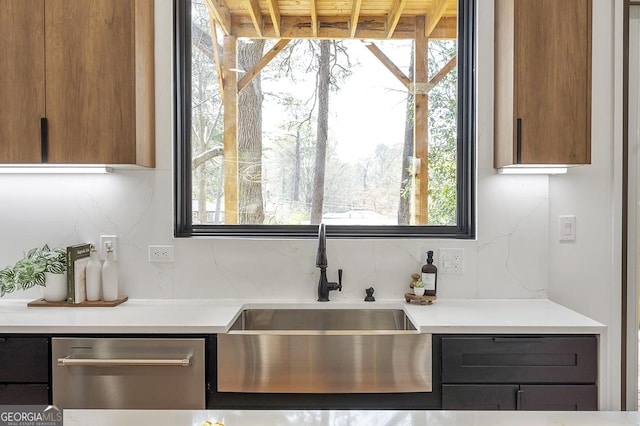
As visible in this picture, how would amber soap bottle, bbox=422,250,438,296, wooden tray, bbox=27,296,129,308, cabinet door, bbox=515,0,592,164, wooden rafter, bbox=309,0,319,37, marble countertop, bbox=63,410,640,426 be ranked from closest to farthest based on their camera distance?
marble countertop, bbox=63,410,640,426 → cabinet door, bbox=515,0,592,164 → wooden tray, bbox=27,296,129,308 → amber soap bottle, bbox=422,250,438,296 → wooden rafter, bbox=309,0,319,37

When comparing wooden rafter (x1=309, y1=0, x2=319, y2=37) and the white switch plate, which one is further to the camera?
wooden rafter (x1=309, y1=0, x2=319, y2=37)

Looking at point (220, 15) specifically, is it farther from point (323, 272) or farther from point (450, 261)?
point (450, 261)

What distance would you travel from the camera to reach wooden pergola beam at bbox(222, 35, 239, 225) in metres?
2.64

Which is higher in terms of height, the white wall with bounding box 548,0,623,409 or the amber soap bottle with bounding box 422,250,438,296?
the white wall with bounding box 548,0,623,409

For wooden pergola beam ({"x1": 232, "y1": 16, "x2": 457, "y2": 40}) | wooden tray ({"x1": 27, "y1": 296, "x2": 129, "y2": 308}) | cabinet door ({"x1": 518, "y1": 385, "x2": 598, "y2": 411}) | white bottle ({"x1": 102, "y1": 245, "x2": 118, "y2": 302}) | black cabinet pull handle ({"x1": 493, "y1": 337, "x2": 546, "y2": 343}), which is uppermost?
wooden pergola beam ({"x1": 232, "y1": 16, "x2": 457, "y2": 40})

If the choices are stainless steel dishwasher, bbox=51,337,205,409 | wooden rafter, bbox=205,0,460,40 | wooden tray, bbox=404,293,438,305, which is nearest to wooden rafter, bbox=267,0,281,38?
wooden rafter, bbox=205,0,460,40

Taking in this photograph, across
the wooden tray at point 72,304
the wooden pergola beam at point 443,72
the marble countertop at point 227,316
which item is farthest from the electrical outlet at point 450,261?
the wooden tray at point 72,304

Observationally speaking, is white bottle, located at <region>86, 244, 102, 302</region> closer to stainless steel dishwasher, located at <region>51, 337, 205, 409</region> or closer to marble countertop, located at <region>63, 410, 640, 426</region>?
stainless steel dishwasher, located at <region>51, 337, 205, 409</region>

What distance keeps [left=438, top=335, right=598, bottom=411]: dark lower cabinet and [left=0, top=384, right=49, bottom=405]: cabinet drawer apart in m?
1.53

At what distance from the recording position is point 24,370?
1944mm

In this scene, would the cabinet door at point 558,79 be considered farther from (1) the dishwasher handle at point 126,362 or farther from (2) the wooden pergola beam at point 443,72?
(1) the dishwasher handle at point 126,362

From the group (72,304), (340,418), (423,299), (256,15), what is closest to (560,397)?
(423,299)

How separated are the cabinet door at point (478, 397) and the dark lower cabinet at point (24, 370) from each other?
60.5 inches

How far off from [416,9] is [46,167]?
1.97 m
